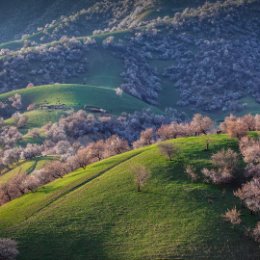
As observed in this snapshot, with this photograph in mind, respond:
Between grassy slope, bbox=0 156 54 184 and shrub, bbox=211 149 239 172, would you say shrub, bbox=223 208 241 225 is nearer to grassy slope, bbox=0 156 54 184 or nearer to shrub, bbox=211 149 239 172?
shrub, bbox=211 149 239 172

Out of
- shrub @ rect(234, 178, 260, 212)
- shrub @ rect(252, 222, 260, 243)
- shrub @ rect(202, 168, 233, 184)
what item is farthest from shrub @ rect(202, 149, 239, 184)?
shrub @ rect(252, 222, 260, 243)

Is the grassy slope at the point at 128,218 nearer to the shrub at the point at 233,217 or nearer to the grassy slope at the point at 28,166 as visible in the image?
the shrub at the point at 233,217

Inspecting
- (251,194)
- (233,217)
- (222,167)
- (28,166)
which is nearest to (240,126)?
(222,167)

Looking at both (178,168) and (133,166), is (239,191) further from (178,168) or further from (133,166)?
(133,166)

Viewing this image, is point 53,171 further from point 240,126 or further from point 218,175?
point 240,126

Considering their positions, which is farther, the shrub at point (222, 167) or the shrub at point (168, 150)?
the shrub at point (168, 150)

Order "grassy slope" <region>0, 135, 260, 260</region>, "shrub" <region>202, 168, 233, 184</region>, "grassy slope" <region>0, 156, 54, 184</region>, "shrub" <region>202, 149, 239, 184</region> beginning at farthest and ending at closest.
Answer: "grassy slope" <region>0, 156, 54, 184</region> < "shrub" <region>202, 149, 239, 184</region> < "shrub" <region>202, 168, 233, 184</region> < "grassy slope" <region>0, 135, 260, 260</region>

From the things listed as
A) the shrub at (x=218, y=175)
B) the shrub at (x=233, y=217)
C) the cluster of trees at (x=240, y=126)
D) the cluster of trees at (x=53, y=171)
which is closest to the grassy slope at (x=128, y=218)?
the shrub at (x=233, y=217)

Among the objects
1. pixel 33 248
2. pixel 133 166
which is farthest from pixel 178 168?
pixel 33 248
